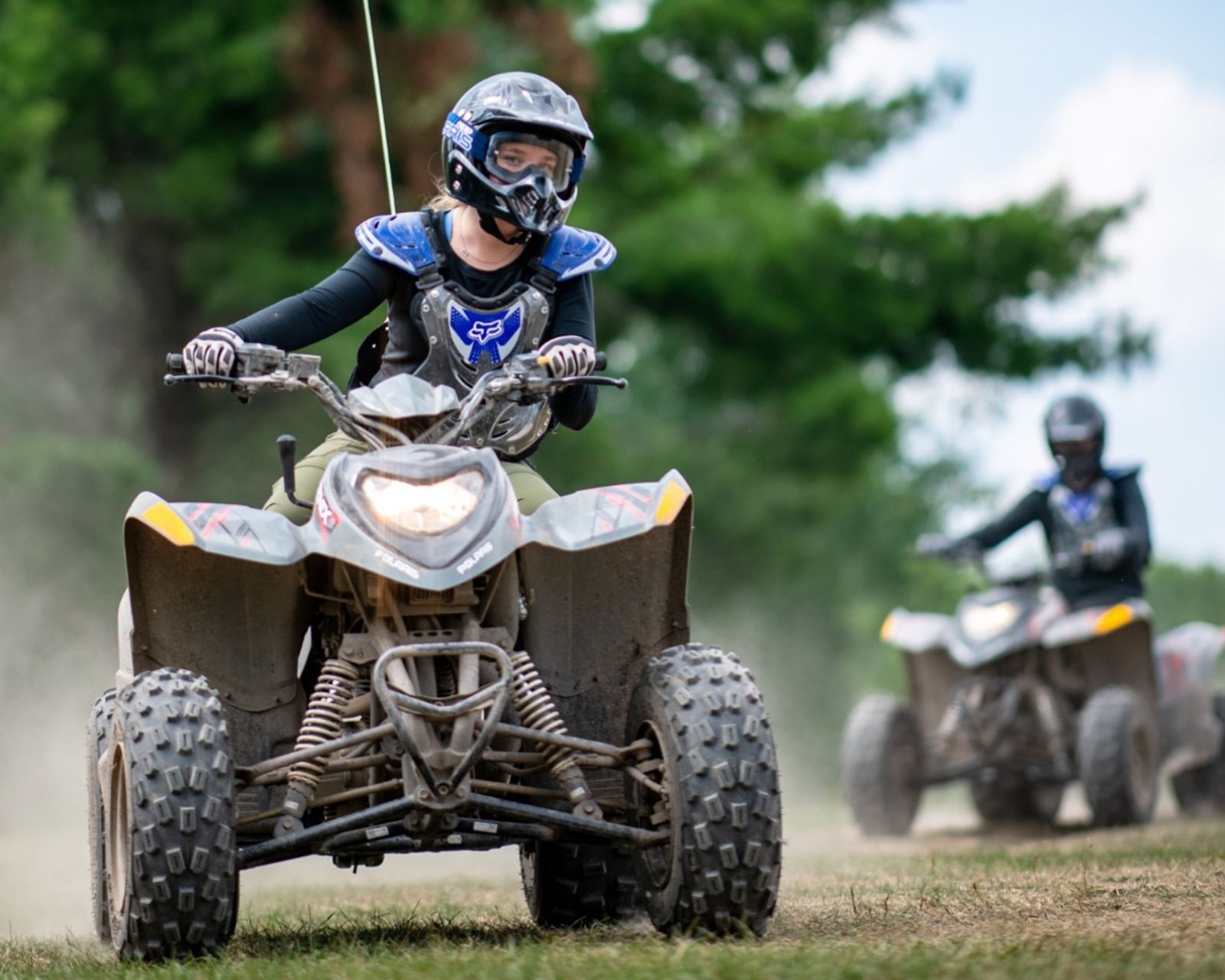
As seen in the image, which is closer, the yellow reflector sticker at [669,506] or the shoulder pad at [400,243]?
the yellow reflector sticker at [669,506]

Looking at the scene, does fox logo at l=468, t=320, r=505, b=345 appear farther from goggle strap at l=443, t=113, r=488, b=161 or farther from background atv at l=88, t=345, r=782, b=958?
goggle strap at l=443, t=113, r=488, b=161

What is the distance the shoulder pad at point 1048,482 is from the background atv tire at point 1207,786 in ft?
5.71

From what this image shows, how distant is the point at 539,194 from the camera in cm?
640

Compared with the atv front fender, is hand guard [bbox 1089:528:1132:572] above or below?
above

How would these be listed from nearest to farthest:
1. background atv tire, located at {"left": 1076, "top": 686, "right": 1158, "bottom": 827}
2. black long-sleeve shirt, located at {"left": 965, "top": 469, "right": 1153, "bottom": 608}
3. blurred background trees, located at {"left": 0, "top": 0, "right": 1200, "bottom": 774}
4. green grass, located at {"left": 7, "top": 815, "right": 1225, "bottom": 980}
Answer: green grass, located at {"left": 7, "top": 815, "right": 1225, "bottom": 980} < background atv tire, located at {"left": 1076, "top": 686, "right": 1158, "bottom": 827} < black long-sleeve shirt, located at {"left": 965, "top": 469, "right": 1153, "bottom": 608} < blurred background trees, located at {"left": 0, "top": 0, "right": 1200, "bottom": 774}

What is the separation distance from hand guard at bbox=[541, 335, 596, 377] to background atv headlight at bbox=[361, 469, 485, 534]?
585 millimetres

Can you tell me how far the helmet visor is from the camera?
253 inches

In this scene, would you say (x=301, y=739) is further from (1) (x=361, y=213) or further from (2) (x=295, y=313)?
(1) (x=361, y=213)

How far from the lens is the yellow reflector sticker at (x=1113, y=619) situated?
1197cm

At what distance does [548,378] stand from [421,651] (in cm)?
95

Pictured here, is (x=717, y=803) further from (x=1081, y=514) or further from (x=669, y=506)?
(x=1081, y=514)

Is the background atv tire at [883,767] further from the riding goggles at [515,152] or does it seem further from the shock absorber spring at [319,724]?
the shock absorber spring at [319,724]

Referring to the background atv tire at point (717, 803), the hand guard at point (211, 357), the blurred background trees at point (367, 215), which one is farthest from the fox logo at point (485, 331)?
the blurred background trees at point (367, 215)

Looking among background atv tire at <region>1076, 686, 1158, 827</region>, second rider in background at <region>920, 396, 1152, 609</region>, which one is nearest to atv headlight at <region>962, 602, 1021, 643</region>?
second rider in background at <region>920, 396, 1152, 609</region>
